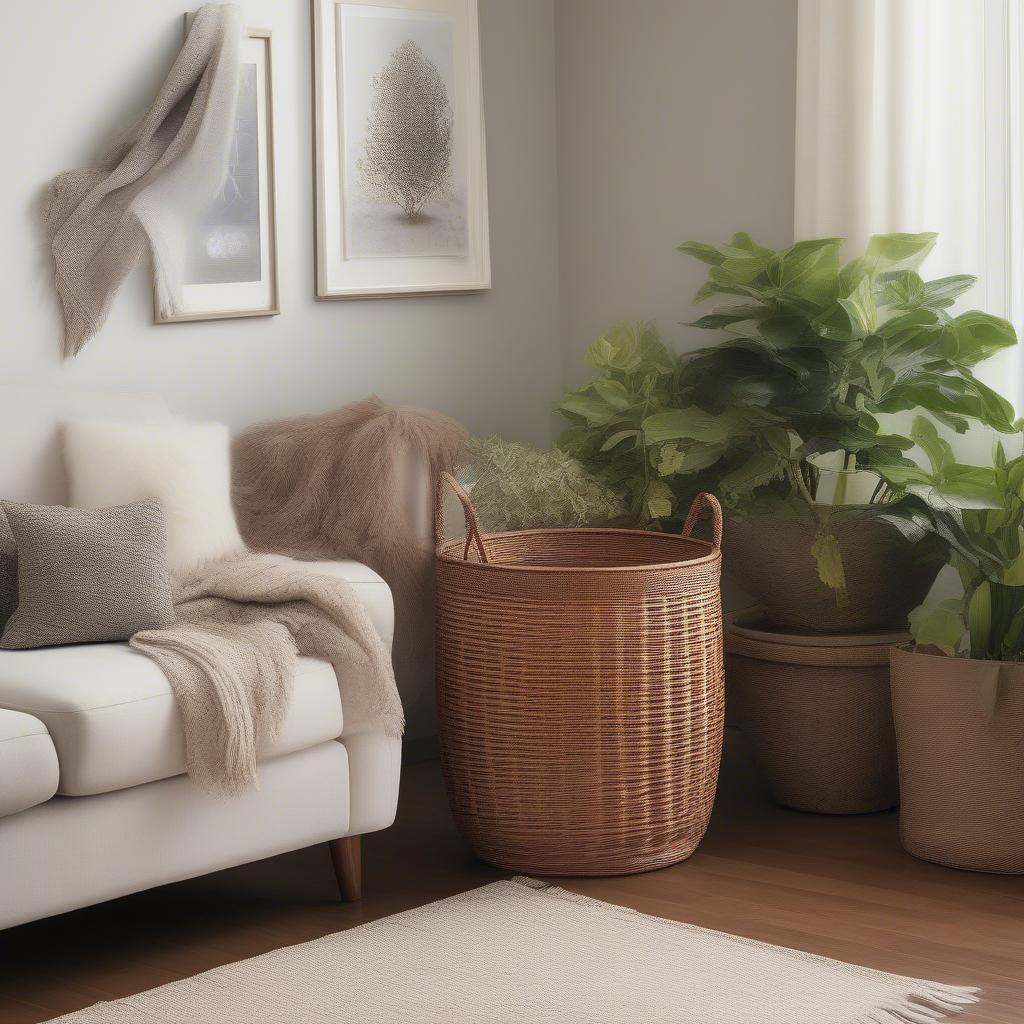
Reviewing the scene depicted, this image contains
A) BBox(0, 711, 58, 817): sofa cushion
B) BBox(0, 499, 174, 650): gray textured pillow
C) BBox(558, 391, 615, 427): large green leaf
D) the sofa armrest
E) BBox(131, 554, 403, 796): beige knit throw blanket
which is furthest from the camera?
BBox(558, 391, 615, 427): large green leaf

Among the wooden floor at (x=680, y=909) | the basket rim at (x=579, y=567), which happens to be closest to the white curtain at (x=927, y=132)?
the basket rim at (x=579, y=567)

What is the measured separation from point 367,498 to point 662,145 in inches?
54.2

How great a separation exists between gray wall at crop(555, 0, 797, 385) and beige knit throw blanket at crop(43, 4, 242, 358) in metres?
1.09

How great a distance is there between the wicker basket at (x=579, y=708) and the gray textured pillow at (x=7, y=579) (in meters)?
0.76

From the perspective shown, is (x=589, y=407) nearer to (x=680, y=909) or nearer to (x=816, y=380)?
(x=816, y=380)

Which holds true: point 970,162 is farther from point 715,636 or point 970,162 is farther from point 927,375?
point 715,636

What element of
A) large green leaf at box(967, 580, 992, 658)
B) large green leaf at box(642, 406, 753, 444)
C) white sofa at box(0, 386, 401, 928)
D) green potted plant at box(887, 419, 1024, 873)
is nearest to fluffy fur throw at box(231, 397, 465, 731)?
white sofa at box(0, 386, 401, 928)

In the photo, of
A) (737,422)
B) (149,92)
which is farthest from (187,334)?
(737,422)

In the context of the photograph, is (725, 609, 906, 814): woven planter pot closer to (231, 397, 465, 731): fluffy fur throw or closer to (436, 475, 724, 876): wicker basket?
(436, 475, 724, 876): wicker basket

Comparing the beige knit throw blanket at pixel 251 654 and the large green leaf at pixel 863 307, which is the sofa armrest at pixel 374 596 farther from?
the large green leaf at pixel 863 307

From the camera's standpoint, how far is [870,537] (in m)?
3.04

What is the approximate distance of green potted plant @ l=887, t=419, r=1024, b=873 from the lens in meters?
2.75

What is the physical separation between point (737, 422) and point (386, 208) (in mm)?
1078

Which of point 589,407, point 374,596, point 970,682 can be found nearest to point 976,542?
point 970,682
